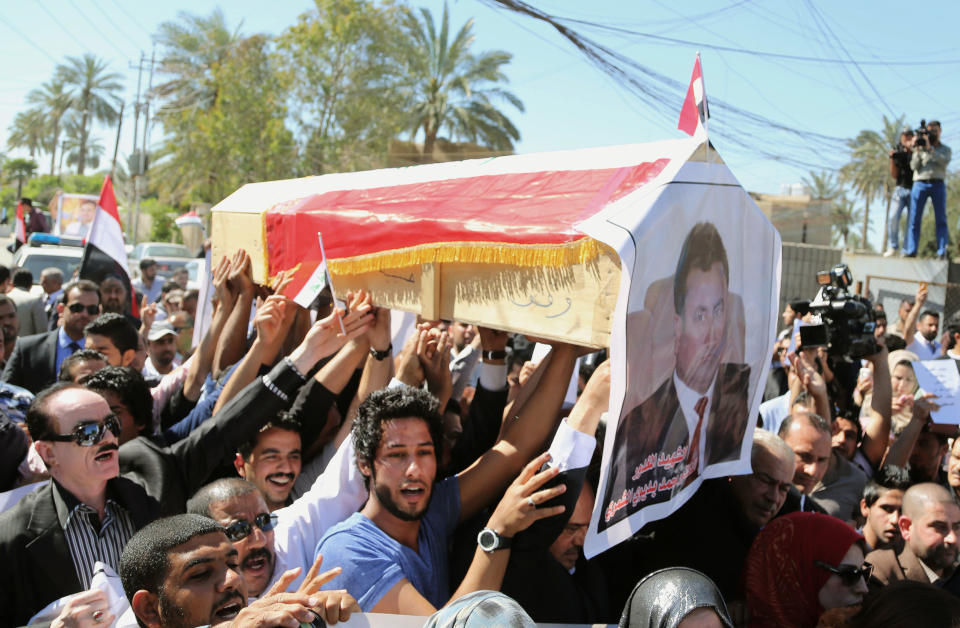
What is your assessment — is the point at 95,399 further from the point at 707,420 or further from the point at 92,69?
the point at 92,69

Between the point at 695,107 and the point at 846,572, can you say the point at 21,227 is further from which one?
the point at 846,572

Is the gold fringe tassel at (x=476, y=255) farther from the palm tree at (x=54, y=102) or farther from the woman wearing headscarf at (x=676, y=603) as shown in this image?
the palm tree at (x=54, y=102)

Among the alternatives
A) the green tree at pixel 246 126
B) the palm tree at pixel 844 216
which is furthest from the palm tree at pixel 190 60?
the palm tree at pixel 844 216

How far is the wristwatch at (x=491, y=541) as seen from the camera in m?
2.28

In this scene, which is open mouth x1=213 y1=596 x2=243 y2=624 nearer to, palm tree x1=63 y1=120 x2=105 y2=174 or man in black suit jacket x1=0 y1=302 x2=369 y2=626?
man in black suit jacket x1=0 y1=302 x2=369 y2=626

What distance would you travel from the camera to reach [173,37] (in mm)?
29391

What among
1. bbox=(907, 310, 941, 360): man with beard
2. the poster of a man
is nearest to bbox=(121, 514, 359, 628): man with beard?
bbox=(907, 310, 941, 360): man with beard

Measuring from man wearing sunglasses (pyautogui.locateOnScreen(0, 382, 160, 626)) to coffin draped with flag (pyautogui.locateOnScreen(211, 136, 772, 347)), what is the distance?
3.08 feet

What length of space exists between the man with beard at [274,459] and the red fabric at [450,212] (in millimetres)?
639

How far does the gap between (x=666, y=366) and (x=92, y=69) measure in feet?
156

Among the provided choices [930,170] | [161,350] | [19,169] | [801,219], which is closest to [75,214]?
[801,219]

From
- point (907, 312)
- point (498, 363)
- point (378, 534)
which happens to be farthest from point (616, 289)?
point (907, 312)

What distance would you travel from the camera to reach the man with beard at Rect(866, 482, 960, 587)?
316 cm

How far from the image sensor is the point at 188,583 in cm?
200
